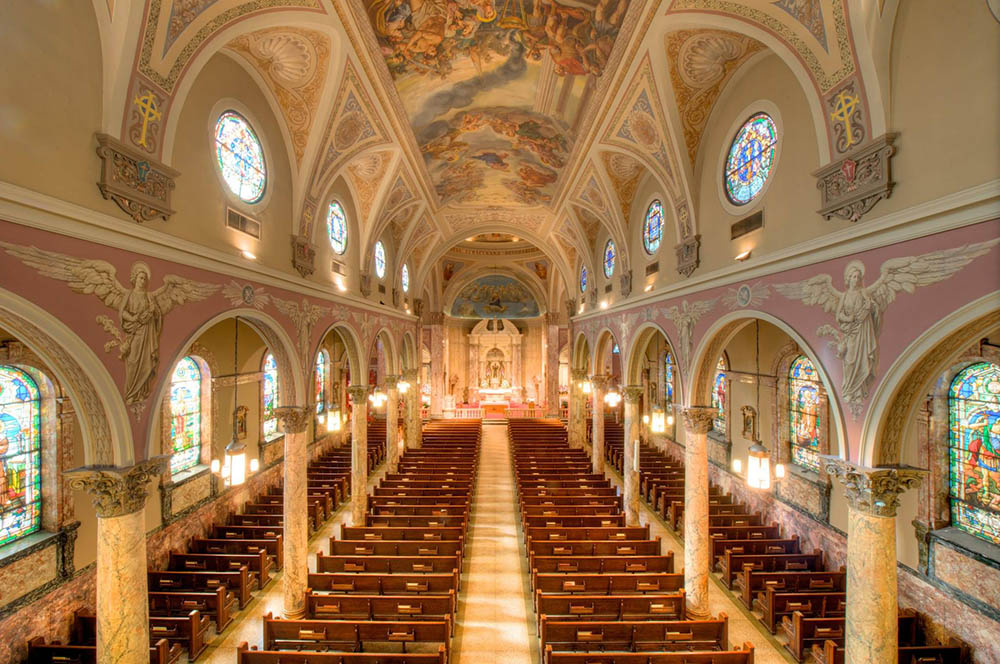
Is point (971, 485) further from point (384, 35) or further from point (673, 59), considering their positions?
point (384, 35)

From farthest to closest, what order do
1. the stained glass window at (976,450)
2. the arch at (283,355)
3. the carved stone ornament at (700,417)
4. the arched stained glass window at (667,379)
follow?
1. the arched stained glass window at (667,379)
2. the carved stone ornament at (700,417)
3. the arch at (283,355)
4. the stained glass window at (976,450)

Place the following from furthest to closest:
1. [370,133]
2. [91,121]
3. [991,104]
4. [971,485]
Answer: [370,133]
[971,485]
[91,121]
[991,104]

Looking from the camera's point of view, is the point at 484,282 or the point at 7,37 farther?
the point at 484,282

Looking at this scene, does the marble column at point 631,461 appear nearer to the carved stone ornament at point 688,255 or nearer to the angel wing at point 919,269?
the carved stone ornament at point 688,255

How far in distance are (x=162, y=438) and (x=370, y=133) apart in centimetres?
967

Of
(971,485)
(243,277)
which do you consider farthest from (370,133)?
(971,485)

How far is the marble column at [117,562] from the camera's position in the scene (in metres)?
5.88

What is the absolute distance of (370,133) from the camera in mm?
11664

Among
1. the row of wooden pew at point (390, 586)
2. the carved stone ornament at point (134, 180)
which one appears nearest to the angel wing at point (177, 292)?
the carved stone ornament at point (134, 180)

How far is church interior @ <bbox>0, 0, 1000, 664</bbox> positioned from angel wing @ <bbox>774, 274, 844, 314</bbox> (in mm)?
41

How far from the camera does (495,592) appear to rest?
11164 millimetres

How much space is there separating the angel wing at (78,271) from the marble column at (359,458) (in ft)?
30.6

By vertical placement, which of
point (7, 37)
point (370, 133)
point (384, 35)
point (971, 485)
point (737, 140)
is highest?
point (384, 35)

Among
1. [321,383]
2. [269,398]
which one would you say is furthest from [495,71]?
[321,383]
